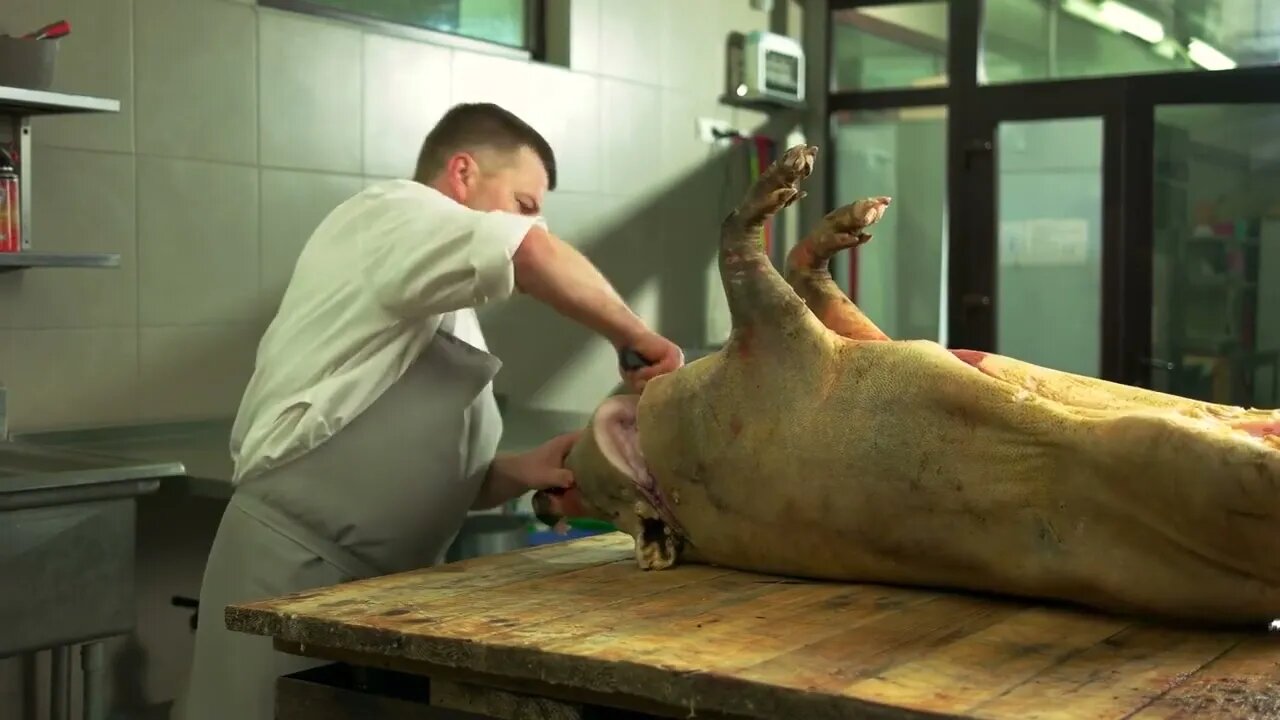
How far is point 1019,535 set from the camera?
1.48m

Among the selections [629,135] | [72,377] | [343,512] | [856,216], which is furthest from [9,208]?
[629,135]

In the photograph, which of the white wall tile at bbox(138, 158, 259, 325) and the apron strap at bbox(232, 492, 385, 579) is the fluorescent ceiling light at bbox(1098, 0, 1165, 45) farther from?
the apron strap at bbox(232, 492, 385, 579)

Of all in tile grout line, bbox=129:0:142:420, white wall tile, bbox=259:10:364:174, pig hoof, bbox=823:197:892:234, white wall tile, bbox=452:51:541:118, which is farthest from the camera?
white wall tile, bbox=452:51:541:118

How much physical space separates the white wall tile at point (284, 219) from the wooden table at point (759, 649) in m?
1.82

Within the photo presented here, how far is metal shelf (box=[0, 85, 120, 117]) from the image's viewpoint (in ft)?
8.40

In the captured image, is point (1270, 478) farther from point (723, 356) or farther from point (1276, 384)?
point (1276, 384)

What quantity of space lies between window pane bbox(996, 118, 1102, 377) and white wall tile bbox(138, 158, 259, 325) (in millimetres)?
3073

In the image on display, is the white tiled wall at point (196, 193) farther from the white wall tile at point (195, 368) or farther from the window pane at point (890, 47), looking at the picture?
the window pane at point (890, 47)

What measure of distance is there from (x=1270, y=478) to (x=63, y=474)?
1.83m

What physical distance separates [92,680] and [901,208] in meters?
3.92

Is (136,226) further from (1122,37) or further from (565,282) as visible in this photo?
(1122,37)

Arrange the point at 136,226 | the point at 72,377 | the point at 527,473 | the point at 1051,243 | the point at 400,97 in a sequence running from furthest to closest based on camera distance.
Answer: the point at 1051,243, the point at 400,97, the point at 136,226, the point at 72,377, the point at 527,473

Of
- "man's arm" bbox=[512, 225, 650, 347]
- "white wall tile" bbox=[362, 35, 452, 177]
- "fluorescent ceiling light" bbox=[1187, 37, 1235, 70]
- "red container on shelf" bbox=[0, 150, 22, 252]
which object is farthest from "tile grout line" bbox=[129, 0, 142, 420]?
"fluorescent ceiling light" bbox=[1187, 37, 1235, 70]

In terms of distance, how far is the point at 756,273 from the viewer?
1672 millimetres
